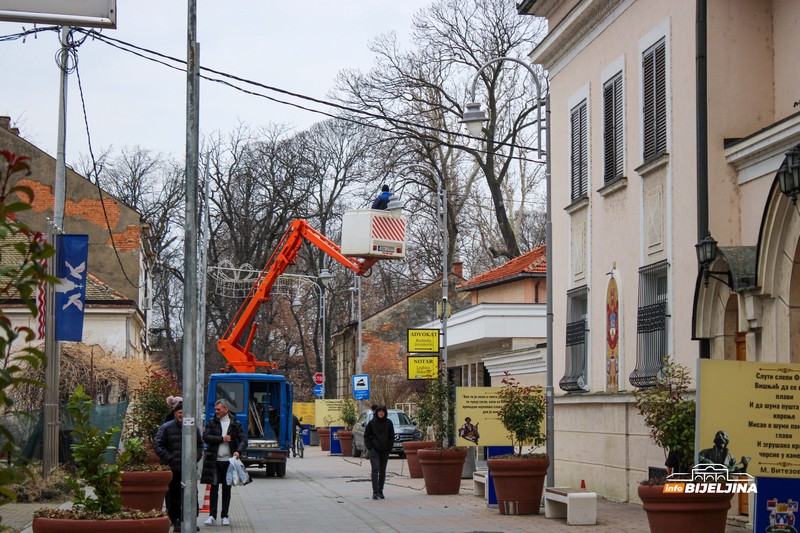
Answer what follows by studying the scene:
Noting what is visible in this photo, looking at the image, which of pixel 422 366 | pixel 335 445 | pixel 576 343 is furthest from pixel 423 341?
pixel 335 445

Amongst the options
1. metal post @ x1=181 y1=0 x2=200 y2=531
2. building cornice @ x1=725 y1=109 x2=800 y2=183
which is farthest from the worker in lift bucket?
metal post @ x1=181 y1=0 x2=200 y2=531

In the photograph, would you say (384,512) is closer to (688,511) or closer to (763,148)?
(688,511)

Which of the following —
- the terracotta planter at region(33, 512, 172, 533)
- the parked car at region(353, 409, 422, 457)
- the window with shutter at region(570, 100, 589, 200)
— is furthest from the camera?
the parked car at region(353, 409, 422, 457)

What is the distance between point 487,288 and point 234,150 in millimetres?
20539

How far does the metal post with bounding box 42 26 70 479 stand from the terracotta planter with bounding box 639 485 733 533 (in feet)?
41.1

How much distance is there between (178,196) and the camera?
62.6m

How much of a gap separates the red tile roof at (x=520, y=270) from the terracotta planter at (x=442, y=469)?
54.6 feet

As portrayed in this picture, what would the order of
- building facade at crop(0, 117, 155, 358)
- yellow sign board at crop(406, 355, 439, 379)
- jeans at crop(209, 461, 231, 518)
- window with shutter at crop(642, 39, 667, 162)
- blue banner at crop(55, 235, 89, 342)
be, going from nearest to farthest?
jeans at crop(209, 461, 231, 518) → window with shutter at crop(642, 39, 667, 162) → blue banner at crop(55, 235, 89, 342) → yellow sign board at crop(406, 355, 439, 379) → building facade at crop(0, 117, 155, 358)

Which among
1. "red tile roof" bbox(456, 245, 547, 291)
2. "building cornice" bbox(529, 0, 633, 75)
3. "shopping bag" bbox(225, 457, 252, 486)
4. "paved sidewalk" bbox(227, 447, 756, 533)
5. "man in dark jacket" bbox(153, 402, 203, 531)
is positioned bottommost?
"paved sidewalk" bbox(227, 447, 756, 533)

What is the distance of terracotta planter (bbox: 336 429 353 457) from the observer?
46.3 meters

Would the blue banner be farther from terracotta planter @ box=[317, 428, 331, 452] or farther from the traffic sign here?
terracotta planter @ box=[317, 428, 331, 452]

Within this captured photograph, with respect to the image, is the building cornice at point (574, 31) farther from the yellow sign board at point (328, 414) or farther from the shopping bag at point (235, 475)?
the yellow sign board at point (328, 414)

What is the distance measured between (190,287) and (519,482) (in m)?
7.37

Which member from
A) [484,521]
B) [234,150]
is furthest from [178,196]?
[484,521]
